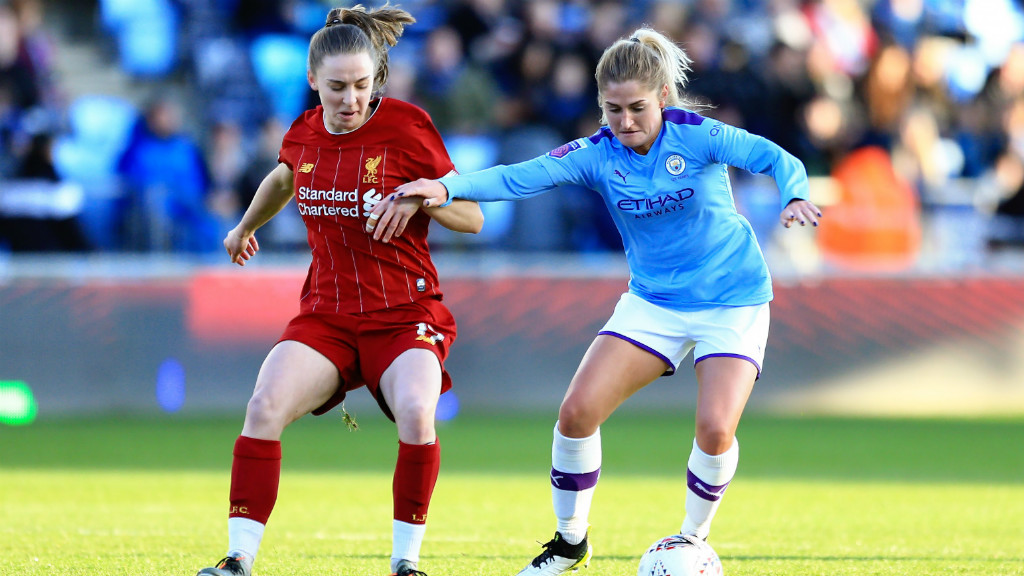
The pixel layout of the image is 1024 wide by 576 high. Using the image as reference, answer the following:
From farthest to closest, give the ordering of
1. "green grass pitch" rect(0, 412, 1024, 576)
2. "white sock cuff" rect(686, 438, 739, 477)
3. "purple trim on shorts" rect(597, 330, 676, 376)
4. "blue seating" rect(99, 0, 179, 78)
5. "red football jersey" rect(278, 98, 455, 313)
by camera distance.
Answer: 1. "blue seating" rect(99, 0, 179, 78)
2. "green grass pitch" rect(0, 412, 1024, 576)
3. "purple trim on shorts" rect(597, 330, 676, 376)
4. "white sock cuff" rect(686, 438, 739, 477)
5. "red football jersey" rect(278, 98, 455, 313)

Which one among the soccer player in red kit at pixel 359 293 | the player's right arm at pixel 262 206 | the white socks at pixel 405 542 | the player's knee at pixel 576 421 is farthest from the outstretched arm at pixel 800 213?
the player's right arm at pixel 262 206

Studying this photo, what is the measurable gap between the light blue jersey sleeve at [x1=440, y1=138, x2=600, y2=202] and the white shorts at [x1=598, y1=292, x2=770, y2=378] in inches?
23.4

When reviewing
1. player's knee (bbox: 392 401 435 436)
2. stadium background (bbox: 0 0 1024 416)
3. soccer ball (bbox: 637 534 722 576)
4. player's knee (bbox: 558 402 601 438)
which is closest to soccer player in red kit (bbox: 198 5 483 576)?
player's knee (bbox: 392 401 435 436)

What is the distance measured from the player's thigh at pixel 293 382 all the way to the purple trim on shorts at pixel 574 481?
97 cm

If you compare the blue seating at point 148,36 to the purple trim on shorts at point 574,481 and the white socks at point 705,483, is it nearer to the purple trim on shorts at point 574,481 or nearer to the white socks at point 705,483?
the purple trim on shorts at point 574,481

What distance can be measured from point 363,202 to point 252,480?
111 cm

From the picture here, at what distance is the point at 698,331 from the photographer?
558 centimetres

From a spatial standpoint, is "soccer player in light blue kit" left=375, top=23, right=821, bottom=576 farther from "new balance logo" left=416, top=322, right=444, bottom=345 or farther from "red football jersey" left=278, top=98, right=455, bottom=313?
"new balance logo" left=416, top=322, right=444, bottom=345

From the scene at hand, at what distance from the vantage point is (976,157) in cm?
1432

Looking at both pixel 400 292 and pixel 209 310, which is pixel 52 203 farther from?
pixel 400 292

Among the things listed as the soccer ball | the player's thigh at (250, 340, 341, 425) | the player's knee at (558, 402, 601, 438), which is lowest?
the soccer ball

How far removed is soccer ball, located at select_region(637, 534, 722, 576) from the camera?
5051mm

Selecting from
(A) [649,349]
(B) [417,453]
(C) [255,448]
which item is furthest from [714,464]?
(C) [255,448]

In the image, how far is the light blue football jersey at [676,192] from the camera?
5.40 meters
